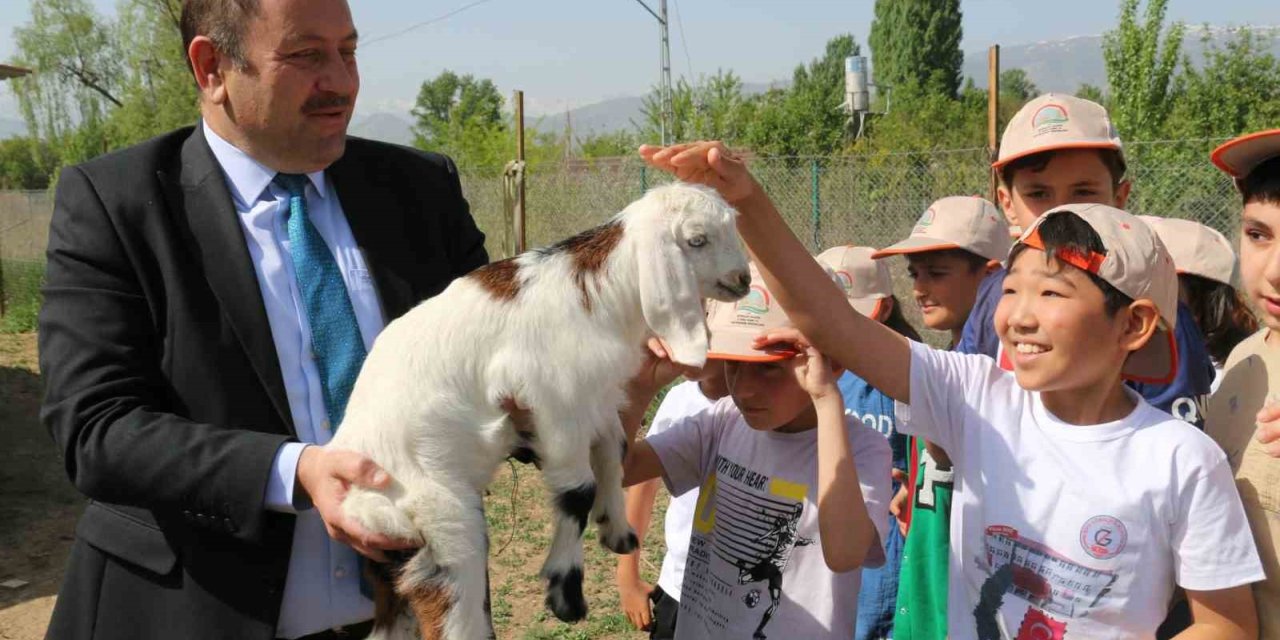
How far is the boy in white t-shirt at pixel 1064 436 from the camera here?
7.81ft

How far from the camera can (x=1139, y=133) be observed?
22.5 metres

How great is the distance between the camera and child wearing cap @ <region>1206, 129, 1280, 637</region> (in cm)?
241

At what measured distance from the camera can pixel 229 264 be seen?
2379 mm

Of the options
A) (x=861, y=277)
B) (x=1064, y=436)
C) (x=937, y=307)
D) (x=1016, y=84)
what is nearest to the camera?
(x=1064, y=436)

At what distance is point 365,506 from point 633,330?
0.71 m

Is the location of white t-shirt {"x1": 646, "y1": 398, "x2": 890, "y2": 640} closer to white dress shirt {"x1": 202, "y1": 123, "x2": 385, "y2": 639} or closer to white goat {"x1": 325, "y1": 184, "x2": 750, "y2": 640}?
Result: white goat {"x1": 325, "y1": 184, "x2": 750, "y2": 640}

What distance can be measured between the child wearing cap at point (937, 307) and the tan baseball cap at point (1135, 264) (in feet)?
3.01

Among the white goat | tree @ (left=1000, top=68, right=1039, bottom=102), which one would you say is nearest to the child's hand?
the white goat

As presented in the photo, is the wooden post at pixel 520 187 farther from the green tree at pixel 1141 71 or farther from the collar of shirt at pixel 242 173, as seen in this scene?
the green tree at pixel 1141 71

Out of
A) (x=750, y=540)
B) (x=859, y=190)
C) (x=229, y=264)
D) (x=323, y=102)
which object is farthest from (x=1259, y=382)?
(x=859, y=190)

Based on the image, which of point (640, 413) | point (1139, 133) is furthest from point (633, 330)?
point (1139, 133)

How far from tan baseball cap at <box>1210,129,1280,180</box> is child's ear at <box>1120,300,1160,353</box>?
0.52m

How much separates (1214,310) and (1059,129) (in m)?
1.13

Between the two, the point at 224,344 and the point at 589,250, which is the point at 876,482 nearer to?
the point at 589,250
